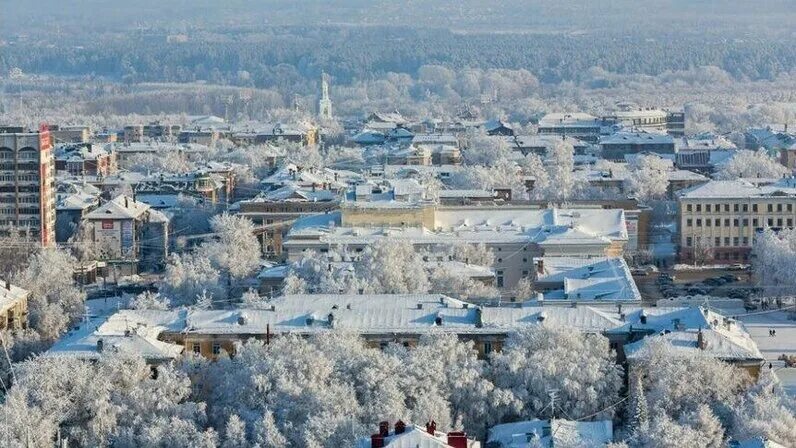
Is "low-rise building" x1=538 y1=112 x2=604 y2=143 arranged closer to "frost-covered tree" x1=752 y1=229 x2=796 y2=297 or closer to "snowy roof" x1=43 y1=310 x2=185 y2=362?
"frost-covered tree" x1=752 y1=229 x2=796 y2=297

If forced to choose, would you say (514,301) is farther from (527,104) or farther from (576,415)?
(527,104)

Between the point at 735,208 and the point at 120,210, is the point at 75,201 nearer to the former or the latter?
the point at 120,210

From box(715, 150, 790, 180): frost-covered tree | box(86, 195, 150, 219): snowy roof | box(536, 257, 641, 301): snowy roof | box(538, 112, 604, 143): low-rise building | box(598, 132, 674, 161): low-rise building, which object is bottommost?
box(536, 257, 641, 301): snowy roof

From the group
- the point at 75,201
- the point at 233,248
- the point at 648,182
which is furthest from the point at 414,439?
the point at 648,182

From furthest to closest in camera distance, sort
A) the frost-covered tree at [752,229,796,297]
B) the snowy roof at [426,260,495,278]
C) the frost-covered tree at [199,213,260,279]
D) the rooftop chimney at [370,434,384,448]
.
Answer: the frost-covered tree at [199,213,260,279] < the frost-covered tree at [752,229,796,297] < the snowy roof at [426,260,495,278] < the rooftop chimney at [370,434,384,448]

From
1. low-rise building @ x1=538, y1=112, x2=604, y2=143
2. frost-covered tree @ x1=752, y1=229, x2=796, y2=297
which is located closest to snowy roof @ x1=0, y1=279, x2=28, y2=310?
frost-covered tree @ x1=752, y1=229, x2=796, y2=297
